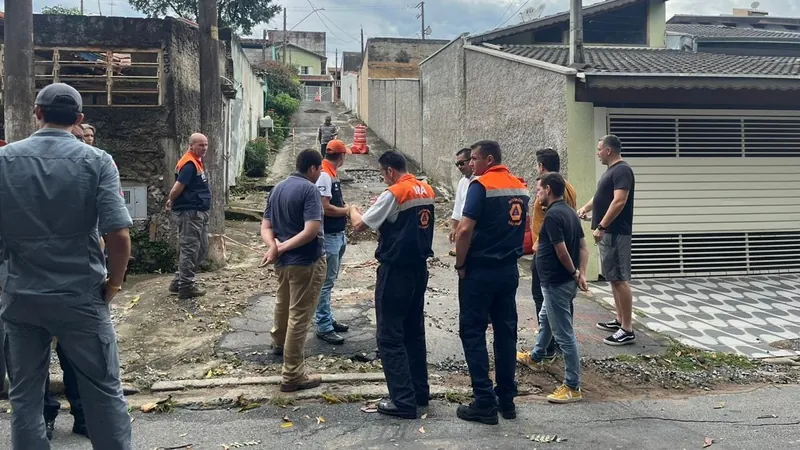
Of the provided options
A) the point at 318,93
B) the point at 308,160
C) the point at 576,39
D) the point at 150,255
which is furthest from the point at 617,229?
the point at 318,93

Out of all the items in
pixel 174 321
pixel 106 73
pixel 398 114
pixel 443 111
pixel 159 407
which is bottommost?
pixel 159 407

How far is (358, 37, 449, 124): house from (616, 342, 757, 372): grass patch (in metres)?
25.5

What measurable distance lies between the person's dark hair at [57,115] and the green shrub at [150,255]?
18.3ft

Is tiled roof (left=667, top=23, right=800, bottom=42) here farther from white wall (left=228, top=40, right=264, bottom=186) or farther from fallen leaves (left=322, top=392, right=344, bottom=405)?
fallen leaves (left=322, top=392, right=344, bottom=405)

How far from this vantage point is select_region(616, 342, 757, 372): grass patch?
5438 millimetres

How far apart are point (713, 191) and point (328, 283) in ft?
20.7

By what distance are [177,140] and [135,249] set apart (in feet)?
5.25

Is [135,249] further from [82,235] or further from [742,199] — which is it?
[742,199]

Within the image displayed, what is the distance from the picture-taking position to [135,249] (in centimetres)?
832

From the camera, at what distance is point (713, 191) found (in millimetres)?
9008

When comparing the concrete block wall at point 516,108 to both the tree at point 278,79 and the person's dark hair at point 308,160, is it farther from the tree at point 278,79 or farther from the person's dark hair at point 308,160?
the tree at point 278,79

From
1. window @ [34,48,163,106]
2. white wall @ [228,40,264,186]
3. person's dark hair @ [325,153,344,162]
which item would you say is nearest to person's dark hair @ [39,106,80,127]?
person's dark hair @ [325,153,344,162]

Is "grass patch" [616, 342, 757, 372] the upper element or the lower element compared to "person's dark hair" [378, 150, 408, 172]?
lower

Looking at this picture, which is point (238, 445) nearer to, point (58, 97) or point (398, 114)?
point (58, 97)
